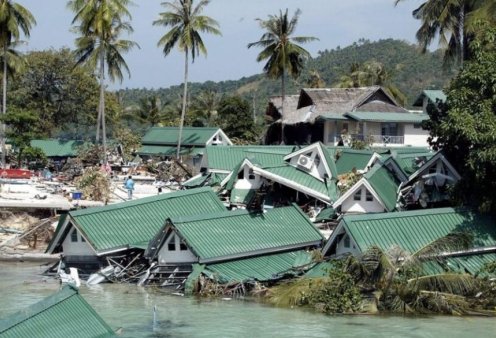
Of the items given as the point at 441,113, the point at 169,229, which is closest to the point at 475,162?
the point at 441,113

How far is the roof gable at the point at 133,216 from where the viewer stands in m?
32.3

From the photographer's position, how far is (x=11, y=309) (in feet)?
88.9

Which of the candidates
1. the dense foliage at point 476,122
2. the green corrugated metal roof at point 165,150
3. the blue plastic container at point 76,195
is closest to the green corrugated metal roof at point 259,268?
the dense foliage at point 476,122

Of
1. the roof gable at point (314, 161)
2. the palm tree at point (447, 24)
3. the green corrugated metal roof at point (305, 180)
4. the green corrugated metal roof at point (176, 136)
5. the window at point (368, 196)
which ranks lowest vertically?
the window at point (368, 196)

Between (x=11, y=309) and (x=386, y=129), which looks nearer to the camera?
(x=11, y=309)

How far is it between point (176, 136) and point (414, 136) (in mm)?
18170

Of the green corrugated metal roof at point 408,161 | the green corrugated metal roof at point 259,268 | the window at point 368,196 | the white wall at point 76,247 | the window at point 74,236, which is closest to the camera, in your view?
the green corrugated metal roof at point 259,268

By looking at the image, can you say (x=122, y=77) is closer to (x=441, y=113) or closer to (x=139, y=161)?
(x=139, y=161)

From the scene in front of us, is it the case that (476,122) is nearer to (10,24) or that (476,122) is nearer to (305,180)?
(305,180)

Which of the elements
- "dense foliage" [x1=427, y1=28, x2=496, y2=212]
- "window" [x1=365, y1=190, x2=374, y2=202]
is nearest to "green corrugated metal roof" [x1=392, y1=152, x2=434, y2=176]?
"window" [x1=365, y1=190, x2=374, y2=202]

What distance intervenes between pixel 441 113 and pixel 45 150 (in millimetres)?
41475

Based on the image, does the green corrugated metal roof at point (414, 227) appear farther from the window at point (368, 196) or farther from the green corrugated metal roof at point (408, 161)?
the green corrugated metal roof at point (408, 161)

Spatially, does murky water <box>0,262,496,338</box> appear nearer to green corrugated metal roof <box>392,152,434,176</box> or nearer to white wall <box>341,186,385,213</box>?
white wall <box>341,186,385,213</box>

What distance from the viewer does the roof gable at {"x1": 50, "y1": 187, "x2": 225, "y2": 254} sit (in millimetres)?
32344
